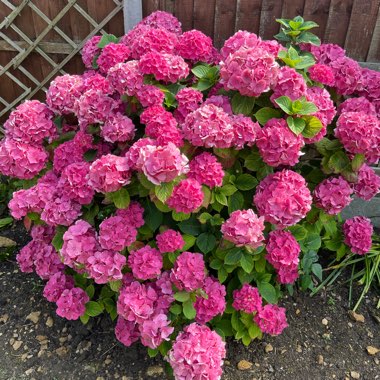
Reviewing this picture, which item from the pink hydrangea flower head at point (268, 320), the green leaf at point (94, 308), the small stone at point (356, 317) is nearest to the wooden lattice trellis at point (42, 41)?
the green leaf at point (94, 308)

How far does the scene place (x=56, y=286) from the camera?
2135 mm

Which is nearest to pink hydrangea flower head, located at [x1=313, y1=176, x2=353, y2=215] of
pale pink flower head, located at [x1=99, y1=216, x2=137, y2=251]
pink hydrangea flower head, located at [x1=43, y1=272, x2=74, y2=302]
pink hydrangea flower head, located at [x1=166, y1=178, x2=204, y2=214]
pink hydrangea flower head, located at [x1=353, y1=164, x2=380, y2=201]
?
pink hydrangea flower head, located at [x1=353, y1=164, x2=380, y2=201]

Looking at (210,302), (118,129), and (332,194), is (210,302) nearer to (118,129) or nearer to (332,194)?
(332,194)

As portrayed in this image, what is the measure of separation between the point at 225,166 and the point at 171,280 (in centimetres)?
53

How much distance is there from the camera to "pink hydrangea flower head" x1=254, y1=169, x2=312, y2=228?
170 centimetres

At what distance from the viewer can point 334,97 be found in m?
2.20

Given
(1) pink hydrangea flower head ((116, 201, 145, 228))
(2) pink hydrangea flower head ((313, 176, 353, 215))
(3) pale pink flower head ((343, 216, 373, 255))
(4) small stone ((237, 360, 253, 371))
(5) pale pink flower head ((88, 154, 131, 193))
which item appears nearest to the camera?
(5) pale pink flower head ((88, 154, 131, 193))

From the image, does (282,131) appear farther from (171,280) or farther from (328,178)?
(171,280)

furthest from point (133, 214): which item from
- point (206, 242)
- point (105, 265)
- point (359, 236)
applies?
point (359, 236)

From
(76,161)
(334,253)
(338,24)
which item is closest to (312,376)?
(334,253)

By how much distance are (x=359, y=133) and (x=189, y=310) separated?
101 centimetres

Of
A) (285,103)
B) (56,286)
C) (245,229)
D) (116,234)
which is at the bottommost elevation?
(56,286)

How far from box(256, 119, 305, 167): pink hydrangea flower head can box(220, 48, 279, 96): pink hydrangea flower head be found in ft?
0.50

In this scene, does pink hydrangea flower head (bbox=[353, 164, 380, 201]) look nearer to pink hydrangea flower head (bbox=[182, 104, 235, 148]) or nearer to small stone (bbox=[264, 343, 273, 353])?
pink hydrangea flower head (bbox=[182, 104, 235, 148])
